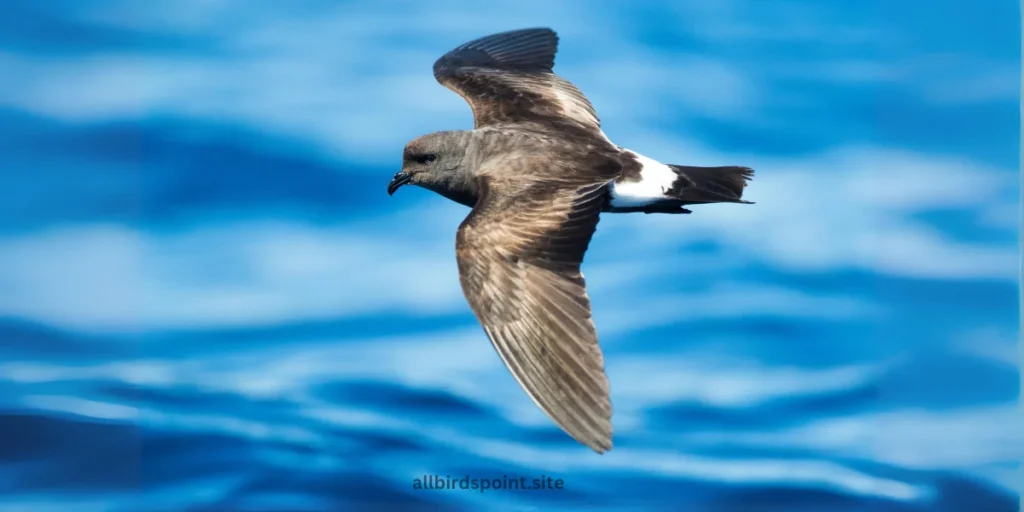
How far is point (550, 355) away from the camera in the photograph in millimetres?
4059

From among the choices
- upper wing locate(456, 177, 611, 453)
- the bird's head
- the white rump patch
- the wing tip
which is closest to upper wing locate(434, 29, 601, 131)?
the bird's head

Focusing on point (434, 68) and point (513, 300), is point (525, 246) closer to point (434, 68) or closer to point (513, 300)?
point (513, 300)

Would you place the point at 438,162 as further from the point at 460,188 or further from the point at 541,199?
the point at 541,199

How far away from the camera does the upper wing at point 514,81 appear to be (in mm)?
5672

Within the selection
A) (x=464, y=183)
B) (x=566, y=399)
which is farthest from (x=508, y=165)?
(x=566, y=399)

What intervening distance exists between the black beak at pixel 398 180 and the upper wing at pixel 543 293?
1.69 ft

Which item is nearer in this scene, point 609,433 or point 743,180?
point 609,433

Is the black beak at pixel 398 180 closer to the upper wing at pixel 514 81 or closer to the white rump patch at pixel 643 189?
the upper wing at pixel 514 81

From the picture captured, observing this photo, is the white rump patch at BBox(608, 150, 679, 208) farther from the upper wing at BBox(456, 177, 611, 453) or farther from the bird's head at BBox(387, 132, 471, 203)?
the bird's head at BBox(387, 132, 471, 203)

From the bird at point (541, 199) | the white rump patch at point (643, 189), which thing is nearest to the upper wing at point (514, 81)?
the bird at point (541, 199)

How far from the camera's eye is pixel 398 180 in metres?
5.24

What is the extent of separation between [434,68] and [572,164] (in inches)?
60.6

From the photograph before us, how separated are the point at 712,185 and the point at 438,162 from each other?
1.16 meters

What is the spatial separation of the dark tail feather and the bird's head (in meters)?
0.89
